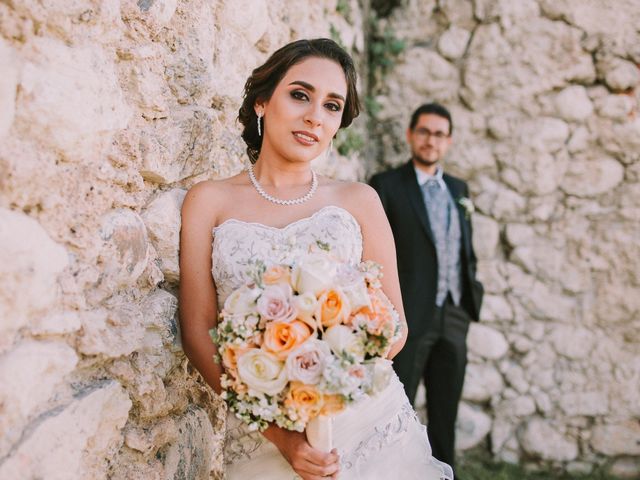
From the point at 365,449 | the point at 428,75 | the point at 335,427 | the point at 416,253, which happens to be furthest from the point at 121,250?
the point at 428,75

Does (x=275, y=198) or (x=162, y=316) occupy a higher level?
(x=275, y=198)

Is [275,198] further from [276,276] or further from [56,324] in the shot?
[56,324]

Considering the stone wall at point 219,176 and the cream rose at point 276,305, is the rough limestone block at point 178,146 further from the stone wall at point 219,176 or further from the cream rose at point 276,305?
the cream rose at point 276,305

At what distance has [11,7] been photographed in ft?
4.36

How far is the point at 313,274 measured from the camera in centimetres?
162

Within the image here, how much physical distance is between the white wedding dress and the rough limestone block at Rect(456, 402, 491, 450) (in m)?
2.43

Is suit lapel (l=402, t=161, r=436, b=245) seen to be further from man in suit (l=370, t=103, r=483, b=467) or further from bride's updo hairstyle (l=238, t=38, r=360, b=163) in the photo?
bride's updo hairstyle (l=238, t=38, r=360, b=163)

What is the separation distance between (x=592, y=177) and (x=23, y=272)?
393cm

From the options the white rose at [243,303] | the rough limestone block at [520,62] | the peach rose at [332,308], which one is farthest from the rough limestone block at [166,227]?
the rough limestone block at [520,62]

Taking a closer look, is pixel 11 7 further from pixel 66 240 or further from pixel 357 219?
pixel 357 219

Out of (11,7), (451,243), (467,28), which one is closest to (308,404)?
(11,7)

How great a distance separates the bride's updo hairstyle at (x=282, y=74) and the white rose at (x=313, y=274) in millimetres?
905

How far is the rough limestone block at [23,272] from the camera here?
132 centimetres

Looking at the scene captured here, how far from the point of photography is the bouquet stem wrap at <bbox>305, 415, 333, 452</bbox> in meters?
1.74
